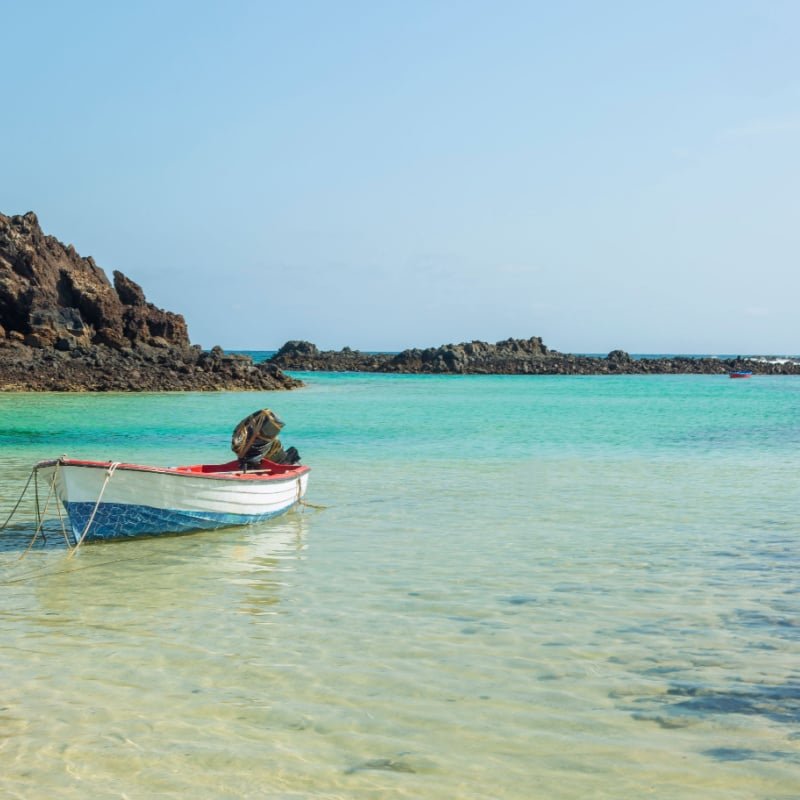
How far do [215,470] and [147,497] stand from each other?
262cm

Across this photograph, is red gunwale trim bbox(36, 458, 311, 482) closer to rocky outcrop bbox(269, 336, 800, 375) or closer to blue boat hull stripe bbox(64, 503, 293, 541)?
blue boat hull stripe bbox(64, 503, 293, 541)

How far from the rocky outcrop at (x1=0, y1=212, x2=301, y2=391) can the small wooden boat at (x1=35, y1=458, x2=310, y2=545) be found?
1575 inches

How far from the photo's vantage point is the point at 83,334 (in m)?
57.8

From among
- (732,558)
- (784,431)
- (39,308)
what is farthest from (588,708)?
(39,308)

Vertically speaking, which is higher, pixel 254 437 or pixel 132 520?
pixel 254 437

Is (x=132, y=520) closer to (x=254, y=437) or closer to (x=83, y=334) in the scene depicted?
(x=254, y=437)

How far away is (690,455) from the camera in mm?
23859

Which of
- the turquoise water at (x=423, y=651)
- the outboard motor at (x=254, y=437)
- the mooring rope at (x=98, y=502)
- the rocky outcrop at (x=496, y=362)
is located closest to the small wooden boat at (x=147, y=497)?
the mooring rope at (x=98, y=502)

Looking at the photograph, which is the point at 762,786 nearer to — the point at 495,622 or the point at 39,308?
the point at 495,622

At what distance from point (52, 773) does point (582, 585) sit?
234 inches

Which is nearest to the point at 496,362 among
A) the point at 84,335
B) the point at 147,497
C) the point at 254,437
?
the point at 84,335

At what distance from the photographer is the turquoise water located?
527cm

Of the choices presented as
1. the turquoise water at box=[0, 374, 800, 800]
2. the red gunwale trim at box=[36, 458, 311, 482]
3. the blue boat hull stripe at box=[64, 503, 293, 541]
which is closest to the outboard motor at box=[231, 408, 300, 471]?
the red gunwale trim at box=[36, 458, 311, 482]

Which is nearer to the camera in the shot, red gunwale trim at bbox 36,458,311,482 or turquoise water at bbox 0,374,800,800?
turquoise water at bbox 0,374,800,800
